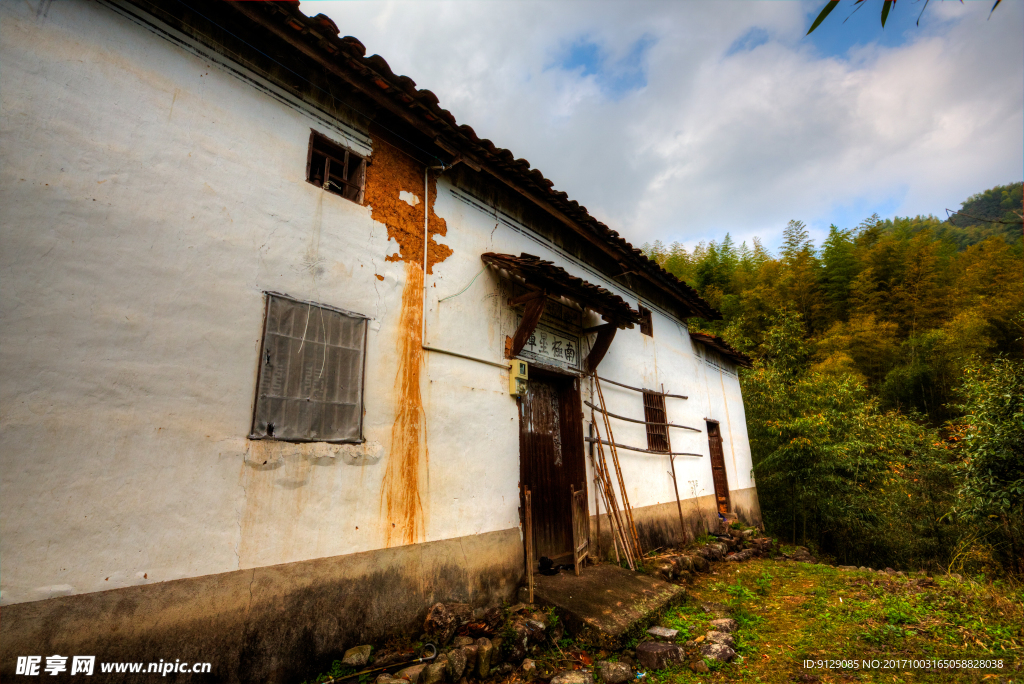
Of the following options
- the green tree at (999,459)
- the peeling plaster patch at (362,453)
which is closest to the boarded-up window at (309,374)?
the peeling plaster patch at (362,453)

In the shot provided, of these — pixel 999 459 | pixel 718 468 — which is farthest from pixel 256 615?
pixel 718 468

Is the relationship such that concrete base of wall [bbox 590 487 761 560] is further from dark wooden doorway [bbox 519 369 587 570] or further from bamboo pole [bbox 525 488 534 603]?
bamboo pole [bbox 525 488 534 603]

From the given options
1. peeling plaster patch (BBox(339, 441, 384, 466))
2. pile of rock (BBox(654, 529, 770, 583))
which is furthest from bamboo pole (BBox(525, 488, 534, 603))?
pile of rock (BBox(654, 529, 770, 583))

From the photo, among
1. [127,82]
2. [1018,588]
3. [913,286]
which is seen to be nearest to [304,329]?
[127,82]

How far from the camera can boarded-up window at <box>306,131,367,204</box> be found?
14.5ft

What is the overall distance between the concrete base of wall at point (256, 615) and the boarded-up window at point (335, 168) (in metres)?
3.39

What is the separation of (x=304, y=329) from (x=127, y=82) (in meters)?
2.14

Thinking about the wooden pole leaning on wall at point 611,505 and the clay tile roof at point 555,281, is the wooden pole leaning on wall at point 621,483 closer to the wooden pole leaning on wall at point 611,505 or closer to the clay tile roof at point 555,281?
the wooden pole leaning on wall at point 611,505

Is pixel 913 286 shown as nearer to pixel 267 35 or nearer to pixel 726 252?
pixel 726 252

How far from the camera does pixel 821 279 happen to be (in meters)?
20.2

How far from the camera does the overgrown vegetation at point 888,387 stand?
24.2 feet

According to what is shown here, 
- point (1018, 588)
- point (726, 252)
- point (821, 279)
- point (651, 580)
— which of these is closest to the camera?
point (651, 580)

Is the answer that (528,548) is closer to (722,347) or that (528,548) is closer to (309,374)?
(309,374)

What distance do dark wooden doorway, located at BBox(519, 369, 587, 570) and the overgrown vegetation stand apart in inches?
190
